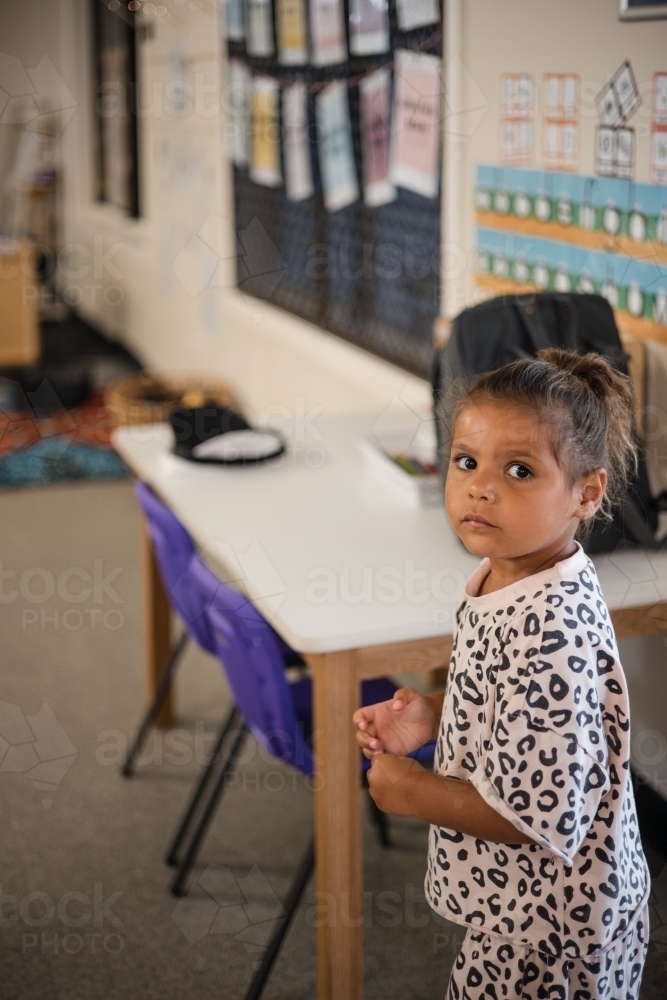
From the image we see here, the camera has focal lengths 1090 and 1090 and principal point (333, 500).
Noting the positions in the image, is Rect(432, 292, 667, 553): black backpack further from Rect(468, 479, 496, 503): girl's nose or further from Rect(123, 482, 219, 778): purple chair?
Rect(468, 479, 496, 503): girl's nose

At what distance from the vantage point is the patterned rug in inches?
161

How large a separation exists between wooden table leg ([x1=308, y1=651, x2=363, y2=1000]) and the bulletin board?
1594 millimetres

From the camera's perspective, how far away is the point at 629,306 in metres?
1.88

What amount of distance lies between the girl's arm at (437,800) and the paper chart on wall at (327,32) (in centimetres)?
252

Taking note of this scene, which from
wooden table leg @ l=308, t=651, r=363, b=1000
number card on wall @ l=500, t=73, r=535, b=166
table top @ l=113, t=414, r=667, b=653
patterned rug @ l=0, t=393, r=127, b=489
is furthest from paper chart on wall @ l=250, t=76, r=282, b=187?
wooden table leg @ l=308, t=651, r=363, b=1000

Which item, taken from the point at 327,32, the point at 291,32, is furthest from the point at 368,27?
the point at 291,32

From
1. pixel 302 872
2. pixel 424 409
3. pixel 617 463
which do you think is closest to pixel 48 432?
pixel 424 409

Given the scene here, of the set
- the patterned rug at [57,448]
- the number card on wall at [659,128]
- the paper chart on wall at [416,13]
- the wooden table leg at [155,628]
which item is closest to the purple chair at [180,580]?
the wooden table leg at [155,628]

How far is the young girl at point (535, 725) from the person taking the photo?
0.98m

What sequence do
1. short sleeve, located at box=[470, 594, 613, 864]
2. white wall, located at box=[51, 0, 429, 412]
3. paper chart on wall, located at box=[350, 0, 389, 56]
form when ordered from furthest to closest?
white wall, located at box=[51, 0, 429, 412] < paper chart on wall, located at box=[350, 0, 389, 56] < short sleeve, located at box=[470, 594, 613, 864]

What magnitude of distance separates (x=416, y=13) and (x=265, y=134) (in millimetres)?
1095

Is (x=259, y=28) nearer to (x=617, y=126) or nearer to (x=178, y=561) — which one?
(x=617, y=126)

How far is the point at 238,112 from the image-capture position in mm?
3807

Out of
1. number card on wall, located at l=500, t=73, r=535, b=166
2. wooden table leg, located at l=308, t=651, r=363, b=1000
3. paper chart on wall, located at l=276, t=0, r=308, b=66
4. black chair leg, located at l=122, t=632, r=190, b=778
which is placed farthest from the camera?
paper chart on wall, located at l=276, t=0, r=308, b=66
